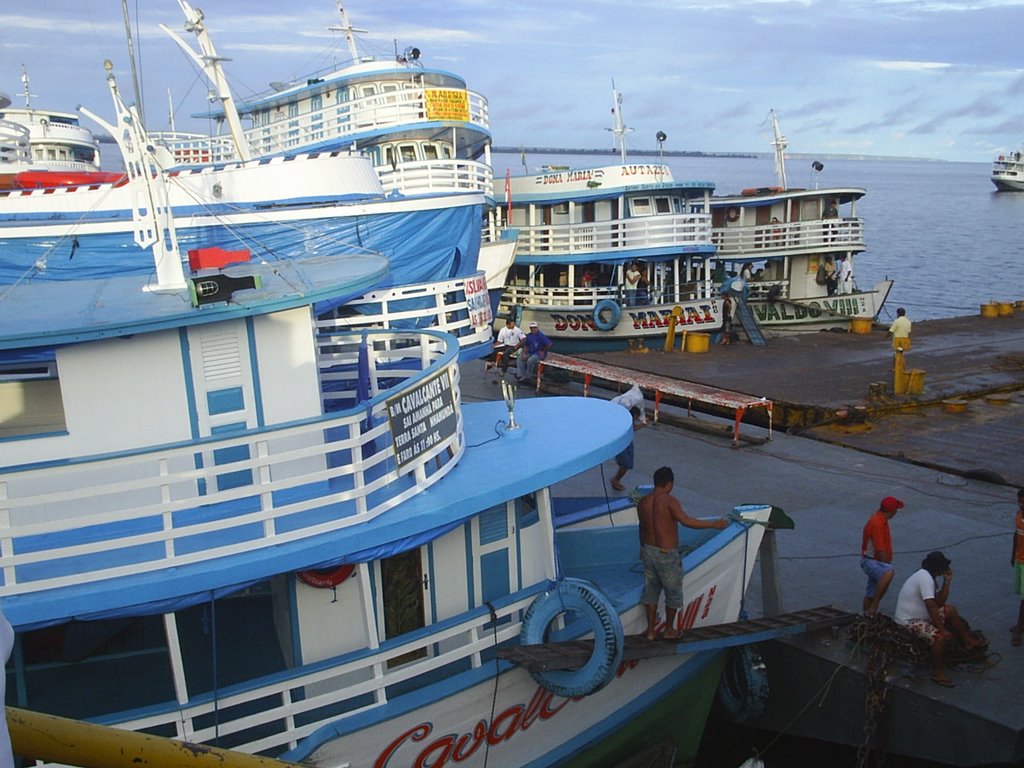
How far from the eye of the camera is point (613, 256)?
24.8 m

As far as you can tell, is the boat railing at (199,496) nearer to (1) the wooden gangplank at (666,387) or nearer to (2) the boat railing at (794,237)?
(1) the wooden gangplank at (666,387)

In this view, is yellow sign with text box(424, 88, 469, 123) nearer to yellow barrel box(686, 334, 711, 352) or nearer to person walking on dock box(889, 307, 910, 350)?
yellow barrel box(686, 334, 711, 352)

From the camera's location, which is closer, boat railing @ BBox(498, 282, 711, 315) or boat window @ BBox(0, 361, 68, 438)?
boat window @ BBox(0, 361, 68, 438)

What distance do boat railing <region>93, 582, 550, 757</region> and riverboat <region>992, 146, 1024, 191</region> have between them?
156m

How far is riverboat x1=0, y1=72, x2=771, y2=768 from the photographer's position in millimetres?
5121

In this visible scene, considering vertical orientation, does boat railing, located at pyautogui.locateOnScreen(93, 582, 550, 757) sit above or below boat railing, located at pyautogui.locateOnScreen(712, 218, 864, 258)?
below

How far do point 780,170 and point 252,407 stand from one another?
29.2 meters

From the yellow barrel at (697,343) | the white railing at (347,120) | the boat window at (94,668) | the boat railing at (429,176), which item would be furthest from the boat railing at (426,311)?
the yellow barrel at (697,343)

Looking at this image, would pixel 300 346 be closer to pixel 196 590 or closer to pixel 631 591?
pixel 196 590

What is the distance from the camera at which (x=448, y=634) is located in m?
6.05

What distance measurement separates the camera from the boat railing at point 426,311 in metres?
12.0

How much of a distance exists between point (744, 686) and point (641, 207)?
760 inches

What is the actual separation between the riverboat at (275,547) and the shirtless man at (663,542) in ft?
0.90

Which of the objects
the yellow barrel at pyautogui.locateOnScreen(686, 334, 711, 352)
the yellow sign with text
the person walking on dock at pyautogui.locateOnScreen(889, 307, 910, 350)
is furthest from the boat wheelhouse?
the person walking on dock at pyautogui.locateOnScreen(889, 307, 910, 350)
